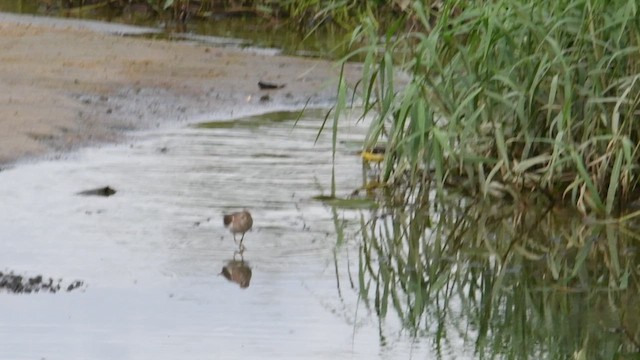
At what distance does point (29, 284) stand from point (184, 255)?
31.3 inches

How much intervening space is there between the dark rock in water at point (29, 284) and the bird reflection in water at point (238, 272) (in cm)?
54

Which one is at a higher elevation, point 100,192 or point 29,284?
point 29,284

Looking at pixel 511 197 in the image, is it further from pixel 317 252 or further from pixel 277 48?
pixel 277 48

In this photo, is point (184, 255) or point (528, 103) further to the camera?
point (528, 103)

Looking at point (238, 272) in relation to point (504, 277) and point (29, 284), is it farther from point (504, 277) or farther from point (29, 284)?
point (504, 277)

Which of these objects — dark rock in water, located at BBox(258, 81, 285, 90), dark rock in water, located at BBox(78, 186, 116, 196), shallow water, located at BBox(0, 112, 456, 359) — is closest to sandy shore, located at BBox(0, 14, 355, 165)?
dark rock in water, located at BBox(258, 81, 285, 90)

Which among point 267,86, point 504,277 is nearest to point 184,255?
point 504,277

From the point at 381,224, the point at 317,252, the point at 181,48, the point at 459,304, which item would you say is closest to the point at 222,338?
the point at 459,304

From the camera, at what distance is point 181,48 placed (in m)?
13.8

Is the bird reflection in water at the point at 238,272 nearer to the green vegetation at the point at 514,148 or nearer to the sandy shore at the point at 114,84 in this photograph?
the green vegetation at the point at 514,148

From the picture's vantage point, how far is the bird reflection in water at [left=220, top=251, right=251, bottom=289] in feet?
18.9

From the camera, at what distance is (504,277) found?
6.02 m

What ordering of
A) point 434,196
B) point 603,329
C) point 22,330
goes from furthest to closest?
point 434,196 → point 603,329 → point 22,330

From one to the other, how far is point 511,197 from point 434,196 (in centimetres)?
40
